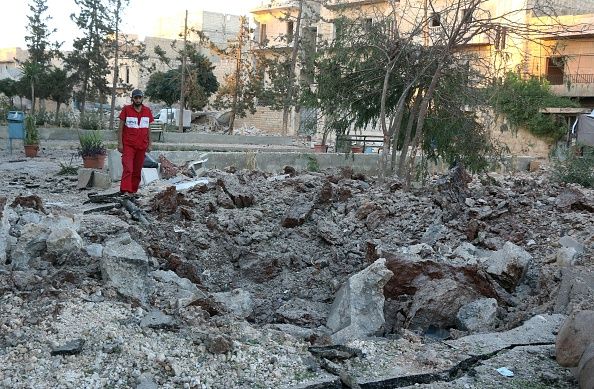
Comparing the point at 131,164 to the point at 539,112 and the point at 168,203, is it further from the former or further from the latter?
the point at 539,112

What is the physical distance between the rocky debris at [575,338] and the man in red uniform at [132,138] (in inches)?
230

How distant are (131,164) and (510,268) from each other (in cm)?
472

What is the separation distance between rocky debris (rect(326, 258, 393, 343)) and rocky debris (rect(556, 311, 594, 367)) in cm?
119

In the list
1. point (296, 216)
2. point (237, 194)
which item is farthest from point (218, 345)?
point (237, 194)

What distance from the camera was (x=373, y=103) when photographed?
13.8 metres

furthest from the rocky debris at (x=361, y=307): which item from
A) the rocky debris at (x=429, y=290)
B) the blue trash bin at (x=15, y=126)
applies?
the blue trash bin at (x=15, y=126)

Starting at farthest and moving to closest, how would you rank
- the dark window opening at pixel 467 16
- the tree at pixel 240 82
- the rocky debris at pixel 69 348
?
the tree at pixel 240 82
the dark window opening at pixel 467 16
the rocky debris at pixel 69 348

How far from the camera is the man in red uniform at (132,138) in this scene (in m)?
8.22

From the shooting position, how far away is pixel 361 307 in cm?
464

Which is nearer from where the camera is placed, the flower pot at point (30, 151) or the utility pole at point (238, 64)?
the flower pot at point (30, 151)

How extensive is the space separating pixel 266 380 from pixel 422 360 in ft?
2.99

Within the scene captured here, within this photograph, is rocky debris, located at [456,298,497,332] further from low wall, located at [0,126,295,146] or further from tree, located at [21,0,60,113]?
tree, located at [21,0,60,113]

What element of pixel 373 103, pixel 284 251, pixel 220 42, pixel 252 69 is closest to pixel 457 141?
pixel 373 103

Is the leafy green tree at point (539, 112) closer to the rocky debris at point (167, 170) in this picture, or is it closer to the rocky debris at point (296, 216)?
the rocky debris at point (167, 170)
